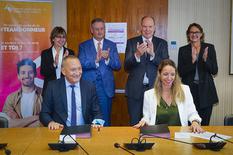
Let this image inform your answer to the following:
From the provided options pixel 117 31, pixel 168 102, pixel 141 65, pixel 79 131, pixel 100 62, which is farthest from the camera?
pixel 117 31

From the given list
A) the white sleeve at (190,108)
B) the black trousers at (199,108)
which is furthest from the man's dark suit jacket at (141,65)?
the white sleeve at (190,108)

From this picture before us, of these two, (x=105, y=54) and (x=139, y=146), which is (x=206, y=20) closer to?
(x=105, y=54)

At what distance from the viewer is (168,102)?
3.14m

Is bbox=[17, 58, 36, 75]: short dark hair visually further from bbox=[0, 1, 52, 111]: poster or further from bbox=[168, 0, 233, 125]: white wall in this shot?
bbox=[168, 0, 233, 125]: white wall

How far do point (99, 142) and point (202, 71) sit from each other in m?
2.52

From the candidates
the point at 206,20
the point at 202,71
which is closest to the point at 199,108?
the point at 202,71

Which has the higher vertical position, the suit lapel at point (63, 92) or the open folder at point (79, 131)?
the suit lapel at point (63, 92)

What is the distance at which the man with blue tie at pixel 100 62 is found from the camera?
174 inches

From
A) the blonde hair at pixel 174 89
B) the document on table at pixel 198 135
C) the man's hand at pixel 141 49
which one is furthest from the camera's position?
the man's hand at pixel 141 49

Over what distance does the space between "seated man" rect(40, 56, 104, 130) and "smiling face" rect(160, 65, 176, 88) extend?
67 centimetres

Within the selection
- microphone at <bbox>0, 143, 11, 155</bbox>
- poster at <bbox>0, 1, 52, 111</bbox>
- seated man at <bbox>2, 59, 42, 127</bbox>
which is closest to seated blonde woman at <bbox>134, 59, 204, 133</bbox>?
microphone at <bbox>0, 143, 11, 155</bbox>

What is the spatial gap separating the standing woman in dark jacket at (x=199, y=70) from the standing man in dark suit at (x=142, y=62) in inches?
14.9

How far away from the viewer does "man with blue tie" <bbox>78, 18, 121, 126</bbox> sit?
Answer: 4410 mm

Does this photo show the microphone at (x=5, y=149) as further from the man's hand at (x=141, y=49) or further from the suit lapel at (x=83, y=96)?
the man's hand at (x=141, y=49)
